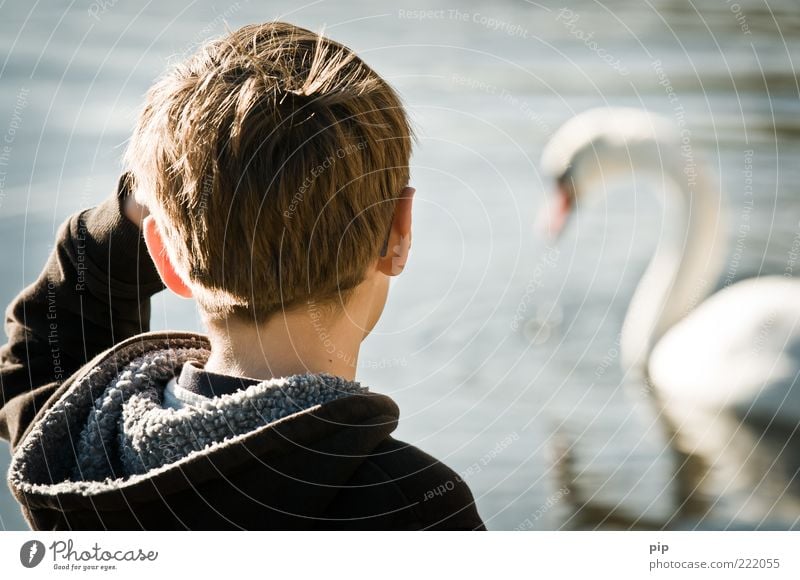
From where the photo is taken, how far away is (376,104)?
582 millimetres

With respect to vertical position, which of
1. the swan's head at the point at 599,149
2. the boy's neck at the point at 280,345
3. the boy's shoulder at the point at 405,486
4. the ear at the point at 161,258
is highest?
the swan's head at the point at 599,149

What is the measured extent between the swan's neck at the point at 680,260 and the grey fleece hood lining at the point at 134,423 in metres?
1.18

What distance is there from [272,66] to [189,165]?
0.07 m

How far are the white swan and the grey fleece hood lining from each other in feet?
3.00

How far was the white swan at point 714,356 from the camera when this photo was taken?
135 cm

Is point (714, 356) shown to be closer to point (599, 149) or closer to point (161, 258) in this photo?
point (599, 149)

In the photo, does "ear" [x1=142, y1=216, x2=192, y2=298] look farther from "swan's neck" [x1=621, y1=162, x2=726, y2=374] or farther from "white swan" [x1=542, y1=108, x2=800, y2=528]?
"swan's neck" [x1=621, y1=162, x2=726, y2=374]

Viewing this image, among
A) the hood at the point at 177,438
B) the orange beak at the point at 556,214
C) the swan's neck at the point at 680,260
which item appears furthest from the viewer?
the orange beak at the point at 556,214

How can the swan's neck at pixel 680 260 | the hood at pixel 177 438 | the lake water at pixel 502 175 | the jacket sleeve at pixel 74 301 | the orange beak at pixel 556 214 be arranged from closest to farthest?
the hood at pixel 177 438
the jacket sleeve at pixel 74 301
the lake water at pixel 502 175
the swan's neck at pixel 680 260
the orange beak at pixel 556 214

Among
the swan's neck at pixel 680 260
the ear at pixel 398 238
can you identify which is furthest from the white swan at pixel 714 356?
the ear at pixel 398 238

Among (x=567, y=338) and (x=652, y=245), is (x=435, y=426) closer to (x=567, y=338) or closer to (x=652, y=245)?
(x=567, y=338)

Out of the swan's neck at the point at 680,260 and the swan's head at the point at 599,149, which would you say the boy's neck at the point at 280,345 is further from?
Result: the swan's head at the point at 599,149

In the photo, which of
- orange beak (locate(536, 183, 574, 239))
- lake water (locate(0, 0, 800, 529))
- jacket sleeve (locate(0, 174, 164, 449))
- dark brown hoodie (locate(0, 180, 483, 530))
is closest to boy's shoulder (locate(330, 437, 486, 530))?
dark brown hoodie (locate(0, 180, 483, 530))
